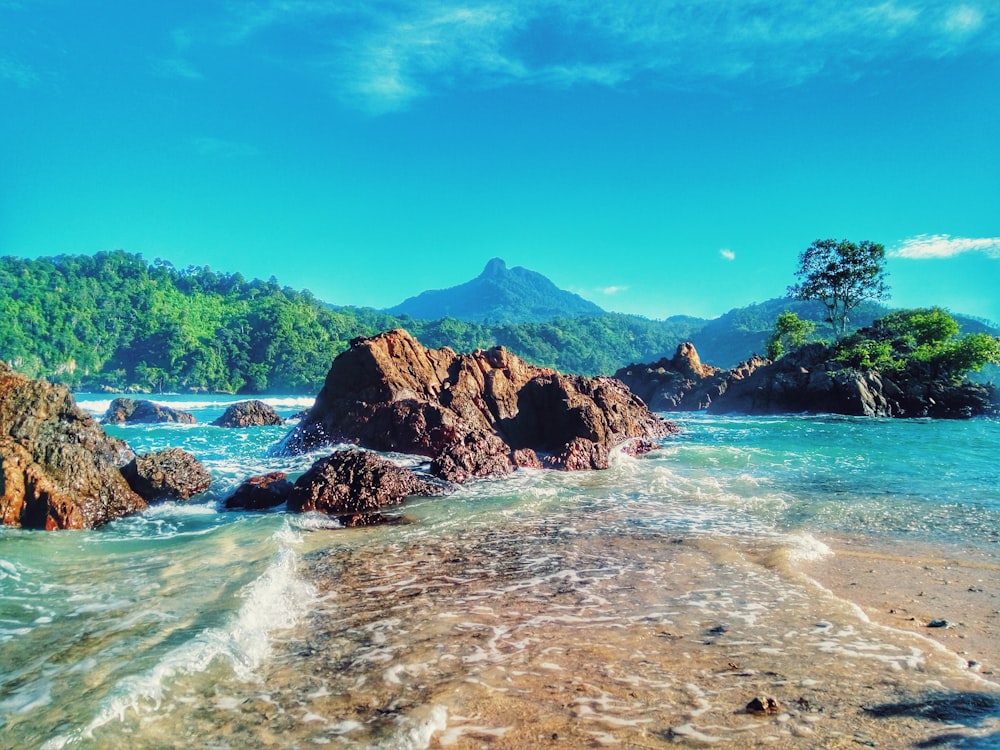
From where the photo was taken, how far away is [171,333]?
11362 cm

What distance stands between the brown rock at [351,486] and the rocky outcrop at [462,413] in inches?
85.6

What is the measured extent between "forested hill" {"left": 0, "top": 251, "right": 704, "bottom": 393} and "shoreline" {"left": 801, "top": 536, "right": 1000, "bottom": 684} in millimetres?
106058

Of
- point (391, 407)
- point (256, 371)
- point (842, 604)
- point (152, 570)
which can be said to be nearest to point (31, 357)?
point (256, 371)

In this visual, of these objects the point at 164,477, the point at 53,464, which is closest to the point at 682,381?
the point at 164,477

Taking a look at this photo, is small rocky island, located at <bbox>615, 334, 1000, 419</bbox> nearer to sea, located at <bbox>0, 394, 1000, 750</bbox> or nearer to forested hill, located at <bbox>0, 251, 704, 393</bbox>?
sea, located at <bbox>0, 394, 1000, 750</bbox>

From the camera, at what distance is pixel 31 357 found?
103m

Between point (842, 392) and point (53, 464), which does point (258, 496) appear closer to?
point (53, 464)

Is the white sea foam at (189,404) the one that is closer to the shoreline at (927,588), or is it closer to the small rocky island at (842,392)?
the small rocky island at (842,392)

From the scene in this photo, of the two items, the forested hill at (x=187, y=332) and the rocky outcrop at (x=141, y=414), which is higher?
the forested hill at (x=187, y=332)

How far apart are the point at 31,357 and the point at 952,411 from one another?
13526 cm

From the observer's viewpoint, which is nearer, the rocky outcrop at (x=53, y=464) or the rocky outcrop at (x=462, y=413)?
the rocky outcrop at (x=53, y=464)

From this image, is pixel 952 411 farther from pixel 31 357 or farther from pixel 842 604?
pixel 31 357

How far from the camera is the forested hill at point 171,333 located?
106250mm

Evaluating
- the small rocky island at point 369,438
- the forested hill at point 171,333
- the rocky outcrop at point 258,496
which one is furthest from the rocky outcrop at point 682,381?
the forested hill at point 171,333
